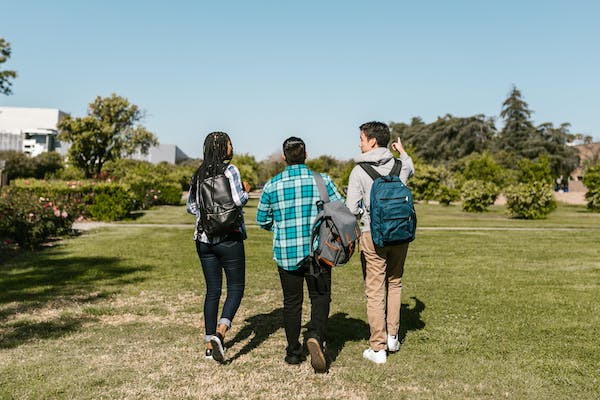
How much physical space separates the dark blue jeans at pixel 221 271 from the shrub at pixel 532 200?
71.3 ft

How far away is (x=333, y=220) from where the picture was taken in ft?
13.0

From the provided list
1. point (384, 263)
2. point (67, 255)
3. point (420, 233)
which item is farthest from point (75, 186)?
point (384, 263)

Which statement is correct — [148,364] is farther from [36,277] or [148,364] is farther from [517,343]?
[36,277]

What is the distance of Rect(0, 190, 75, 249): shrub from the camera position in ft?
37.5

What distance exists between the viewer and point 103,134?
160ft

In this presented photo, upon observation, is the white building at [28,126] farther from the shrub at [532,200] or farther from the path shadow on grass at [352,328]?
the path shadow on grass at [352,328]

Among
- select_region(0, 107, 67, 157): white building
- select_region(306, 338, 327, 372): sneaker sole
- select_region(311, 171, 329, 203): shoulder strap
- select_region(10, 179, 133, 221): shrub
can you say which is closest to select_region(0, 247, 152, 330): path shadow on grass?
select_region(306, 338, 327, 372): sneaker sole

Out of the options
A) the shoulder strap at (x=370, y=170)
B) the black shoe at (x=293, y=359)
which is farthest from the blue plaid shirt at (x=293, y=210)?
the black shoe at (x=293, y=359)

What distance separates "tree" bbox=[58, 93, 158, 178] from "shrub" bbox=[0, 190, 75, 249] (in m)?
31.9

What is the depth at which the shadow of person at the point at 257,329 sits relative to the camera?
4.79 meters

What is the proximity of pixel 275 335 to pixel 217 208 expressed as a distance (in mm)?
1727

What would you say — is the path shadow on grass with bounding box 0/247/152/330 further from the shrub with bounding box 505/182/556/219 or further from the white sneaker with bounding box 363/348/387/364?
the shrub with bounding box 505/182/556/219

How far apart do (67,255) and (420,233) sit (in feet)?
33.0

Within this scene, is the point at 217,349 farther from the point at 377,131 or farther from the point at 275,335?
the point at 377,131
